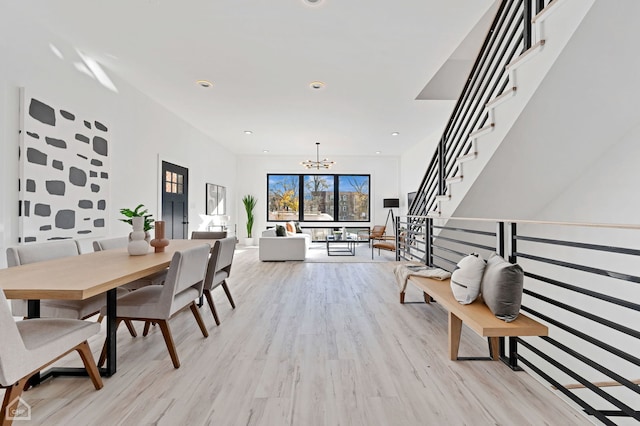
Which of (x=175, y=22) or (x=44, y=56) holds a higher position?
(x=175, y=22)

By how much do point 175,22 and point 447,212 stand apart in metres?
3.43

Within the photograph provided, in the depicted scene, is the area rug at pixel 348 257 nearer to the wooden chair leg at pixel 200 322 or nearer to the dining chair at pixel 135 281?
the dining chair at pixel 135 281

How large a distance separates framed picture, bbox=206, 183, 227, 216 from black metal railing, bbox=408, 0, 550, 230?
4632mm

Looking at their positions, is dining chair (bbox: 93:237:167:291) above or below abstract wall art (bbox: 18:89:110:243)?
below

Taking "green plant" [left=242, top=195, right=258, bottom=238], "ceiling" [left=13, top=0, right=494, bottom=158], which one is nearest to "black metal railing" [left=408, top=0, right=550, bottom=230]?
"ceiling" [left=13, top=0, right=494, bottom=158]

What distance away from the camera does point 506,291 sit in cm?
182

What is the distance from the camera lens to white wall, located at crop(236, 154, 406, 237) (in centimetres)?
938

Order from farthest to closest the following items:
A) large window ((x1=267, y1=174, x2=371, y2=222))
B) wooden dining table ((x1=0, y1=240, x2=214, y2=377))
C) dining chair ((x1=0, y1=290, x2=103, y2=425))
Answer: large window ((x1=267, y1=174, x2=371, y2=222)) → wooden dining table ((x1=0, y1=240, x2=214, y2=377)) → dining chair ((x1=0, y1=290, x2=103, y2=425))

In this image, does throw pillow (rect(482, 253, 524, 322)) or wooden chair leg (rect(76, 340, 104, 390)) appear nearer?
wooden chair leg (rect(76, 340, 104, 390))

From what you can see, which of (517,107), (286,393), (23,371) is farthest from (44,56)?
(517,107)

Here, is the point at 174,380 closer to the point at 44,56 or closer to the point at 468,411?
the point at 468,411

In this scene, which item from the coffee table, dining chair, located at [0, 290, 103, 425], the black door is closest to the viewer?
dining chair, located at [0, 290, 103, 425]

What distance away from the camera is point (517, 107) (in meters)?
2.30

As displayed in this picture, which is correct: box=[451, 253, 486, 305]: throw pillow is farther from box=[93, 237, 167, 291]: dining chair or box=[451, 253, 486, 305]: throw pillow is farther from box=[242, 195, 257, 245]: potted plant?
box=[242, 195, 257, 245]: potted plant
